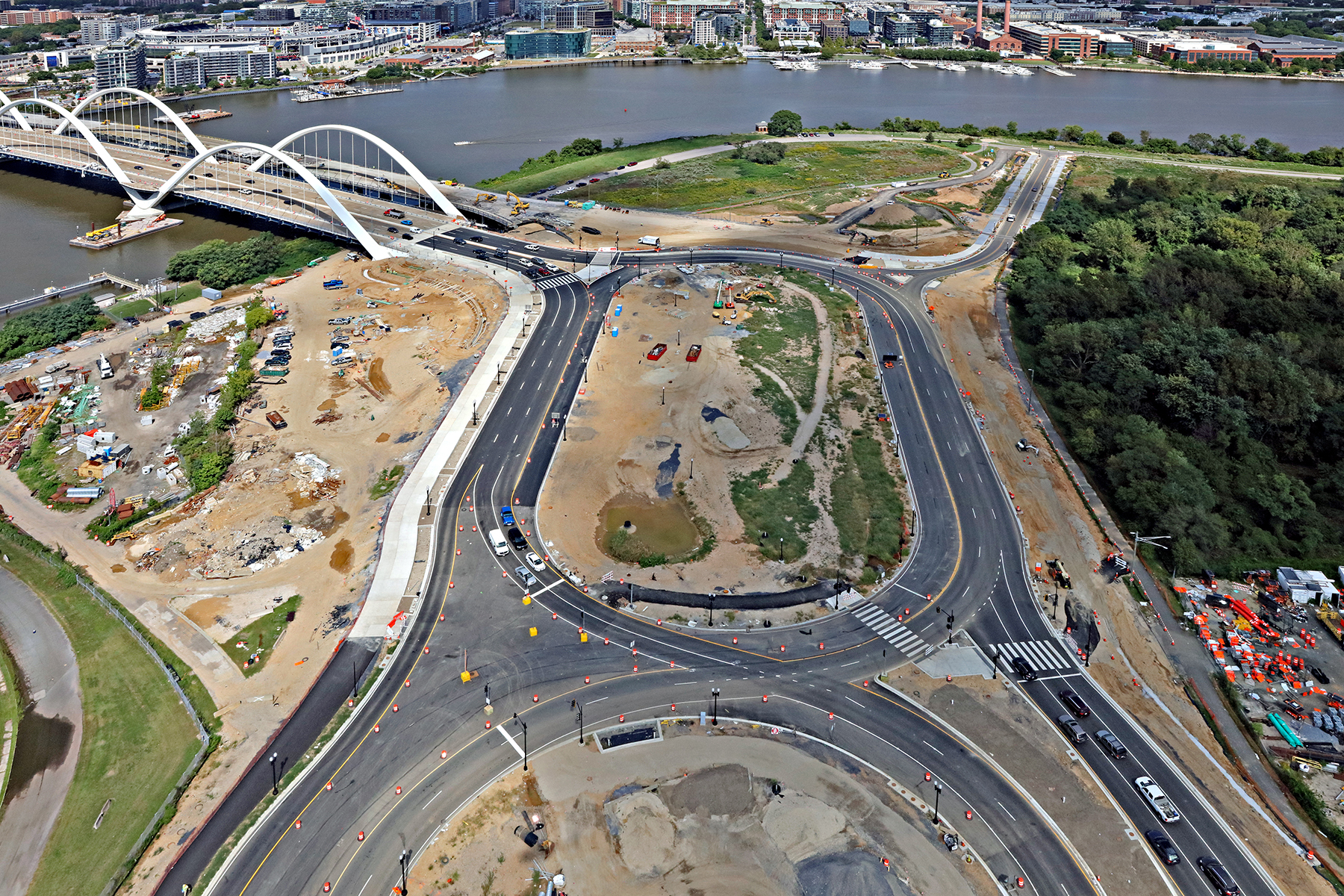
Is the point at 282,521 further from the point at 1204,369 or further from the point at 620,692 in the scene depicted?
the point at 1204,369

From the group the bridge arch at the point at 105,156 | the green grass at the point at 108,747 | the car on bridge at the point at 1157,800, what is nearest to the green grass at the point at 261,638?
the green grass at the point at 108,747

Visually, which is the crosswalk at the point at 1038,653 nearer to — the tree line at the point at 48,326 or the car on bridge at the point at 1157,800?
the car on bridge at the point at 1157,800

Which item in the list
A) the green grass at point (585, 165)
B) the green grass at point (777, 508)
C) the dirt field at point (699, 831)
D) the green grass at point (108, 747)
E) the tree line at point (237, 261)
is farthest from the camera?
the green grass at point (585, 165)

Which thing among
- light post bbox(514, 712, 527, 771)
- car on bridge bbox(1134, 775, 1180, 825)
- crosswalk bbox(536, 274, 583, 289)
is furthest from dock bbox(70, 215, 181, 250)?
car on bridge bbox(1134, 775, 1180, 825)

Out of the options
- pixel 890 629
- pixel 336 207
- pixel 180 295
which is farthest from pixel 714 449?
pixel 180 295

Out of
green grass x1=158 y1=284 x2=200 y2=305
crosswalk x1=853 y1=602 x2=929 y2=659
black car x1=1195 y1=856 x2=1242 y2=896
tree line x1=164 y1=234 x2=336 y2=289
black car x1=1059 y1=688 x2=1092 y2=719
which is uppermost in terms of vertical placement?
tree line x1=164 y1=234 x2=336 y2=289

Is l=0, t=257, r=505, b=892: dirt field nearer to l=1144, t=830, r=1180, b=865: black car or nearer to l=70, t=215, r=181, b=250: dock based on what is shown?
l=1144, t=830, r=1180, b=865: black car

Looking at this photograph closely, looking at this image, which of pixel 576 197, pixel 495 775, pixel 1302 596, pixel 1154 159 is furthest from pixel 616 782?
pixel 1154 159

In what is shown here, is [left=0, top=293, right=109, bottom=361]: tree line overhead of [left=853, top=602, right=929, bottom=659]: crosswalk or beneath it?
overhead
